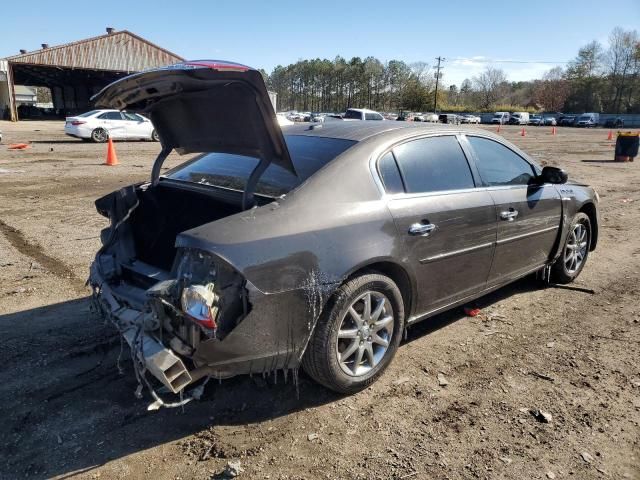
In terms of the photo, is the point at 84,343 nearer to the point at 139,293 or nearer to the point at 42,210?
the point at 139,293

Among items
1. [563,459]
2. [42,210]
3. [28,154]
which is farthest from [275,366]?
[28,154]

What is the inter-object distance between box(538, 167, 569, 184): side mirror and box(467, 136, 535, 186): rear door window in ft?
0.31

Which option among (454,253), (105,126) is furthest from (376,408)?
(105,126)

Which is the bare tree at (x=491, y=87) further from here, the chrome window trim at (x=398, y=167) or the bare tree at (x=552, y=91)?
the chrome window trim at (x=398, y=167)

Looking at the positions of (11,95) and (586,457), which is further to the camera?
(11,95)

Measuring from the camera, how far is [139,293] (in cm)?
310

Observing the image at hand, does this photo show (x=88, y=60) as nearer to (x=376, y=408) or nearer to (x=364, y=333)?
(x=364, y=333)

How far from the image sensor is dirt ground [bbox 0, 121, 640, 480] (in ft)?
8.47

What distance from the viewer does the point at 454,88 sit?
120 metres

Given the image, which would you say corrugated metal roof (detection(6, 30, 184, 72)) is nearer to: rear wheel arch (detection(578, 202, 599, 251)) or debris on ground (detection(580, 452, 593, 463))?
rear wheel arch (detection(578, 202, 599, 251))

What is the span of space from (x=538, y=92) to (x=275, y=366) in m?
113

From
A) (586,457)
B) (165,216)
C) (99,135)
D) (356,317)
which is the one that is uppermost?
(99,135)

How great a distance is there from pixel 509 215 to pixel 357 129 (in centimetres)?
147

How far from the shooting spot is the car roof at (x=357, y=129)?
3.57 m
